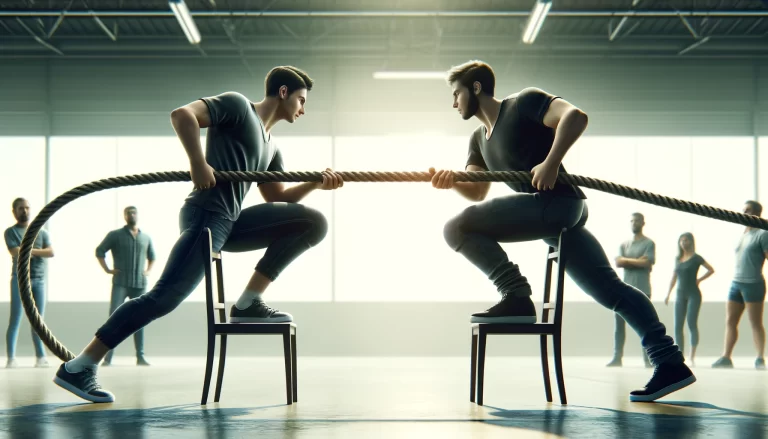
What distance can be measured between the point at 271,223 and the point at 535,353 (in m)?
8.86

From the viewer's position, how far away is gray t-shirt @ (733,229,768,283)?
21.2ft

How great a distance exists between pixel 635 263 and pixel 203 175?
539 centimetres

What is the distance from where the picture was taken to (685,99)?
36.6ft

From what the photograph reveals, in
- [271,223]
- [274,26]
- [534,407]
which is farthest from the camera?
[274,26]

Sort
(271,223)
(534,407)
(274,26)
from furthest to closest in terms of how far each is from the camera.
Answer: (274,26)
(271,223)
(534,407)

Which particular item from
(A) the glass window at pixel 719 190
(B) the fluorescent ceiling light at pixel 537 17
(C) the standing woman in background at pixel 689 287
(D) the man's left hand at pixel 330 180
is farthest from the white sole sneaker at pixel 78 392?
(A) the glass window at pixel 719 190

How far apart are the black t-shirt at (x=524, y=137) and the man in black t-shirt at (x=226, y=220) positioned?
0.63m

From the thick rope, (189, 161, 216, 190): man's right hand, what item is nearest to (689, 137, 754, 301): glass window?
the thick rope

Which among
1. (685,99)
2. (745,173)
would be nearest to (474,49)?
(685,99)

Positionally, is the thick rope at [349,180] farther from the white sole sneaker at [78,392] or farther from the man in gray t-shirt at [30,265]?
the man in gray t-shirt at [30,265]

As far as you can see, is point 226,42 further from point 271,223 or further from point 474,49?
point 271,223

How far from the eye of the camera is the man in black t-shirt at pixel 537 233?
255cm

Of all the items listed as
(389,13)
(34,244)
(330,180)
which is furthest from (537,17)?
(330,180)

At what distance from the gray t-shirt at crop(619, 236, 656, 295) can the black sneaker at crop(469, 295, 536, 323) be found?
4797mm
